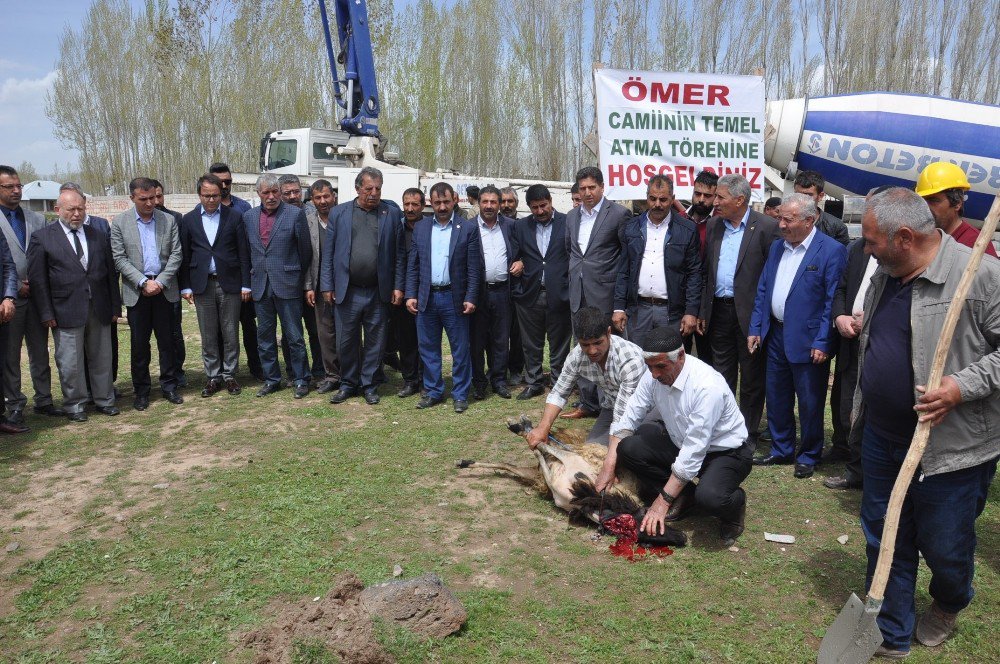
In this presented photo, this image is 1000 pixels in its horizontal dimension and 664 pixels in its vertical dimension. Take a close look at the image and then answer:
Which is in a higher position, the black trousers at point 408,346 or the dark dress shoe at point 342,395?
the black trousers at point 408,346

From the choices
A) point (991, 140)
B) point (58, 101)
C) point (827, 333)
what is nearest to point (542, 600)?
point (827, 333)

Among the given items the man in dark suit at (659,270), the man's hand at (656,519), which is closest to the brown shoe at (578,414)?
the man in dark suit at (659,270)

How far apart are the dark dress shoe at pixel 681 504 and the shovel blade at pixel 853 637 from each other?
1.40 meters

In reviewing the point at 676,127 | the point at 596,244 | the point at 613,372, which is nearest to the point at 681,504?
the point at 613,372

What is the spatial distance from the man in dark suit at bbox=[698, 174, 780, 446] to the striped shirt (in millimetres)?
1234

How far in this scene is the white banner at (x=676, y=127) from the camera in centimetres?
720

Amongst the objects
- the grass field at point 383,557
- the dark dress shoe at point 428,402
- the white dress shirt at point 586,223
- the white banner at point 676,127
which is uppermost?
the white banner at point 676,127

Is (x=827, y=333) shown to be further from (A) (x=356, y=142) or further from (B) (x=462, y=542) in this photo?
A: (A) (x=356, y=142)

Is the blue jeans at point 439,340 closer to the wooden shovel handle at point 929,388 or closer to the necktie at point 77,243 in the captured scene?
the necktie at point 77,243

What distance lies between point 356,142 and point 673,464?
14516 millimetres

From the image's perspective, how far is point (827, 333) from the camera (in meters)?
5.10

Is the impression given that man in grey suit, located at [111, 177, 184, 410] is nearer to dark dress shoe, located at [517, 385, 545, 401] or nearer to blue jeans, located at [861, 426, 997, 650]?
dark dress shoe, located at [517, 385, 545, 401]

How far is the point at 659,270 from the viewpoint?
6.02 m

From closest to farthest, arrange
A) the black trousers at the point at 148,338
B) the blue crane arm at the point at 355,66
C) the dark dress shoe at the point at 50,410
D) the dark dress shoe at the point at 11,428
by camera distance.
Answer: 1. the dark dress shoe at the point at 11,428
2. the dark dress shoe at the point at 50,410
3. the black trousers at the point at 148,338
4. the blue crane arm at the point at 355,66
